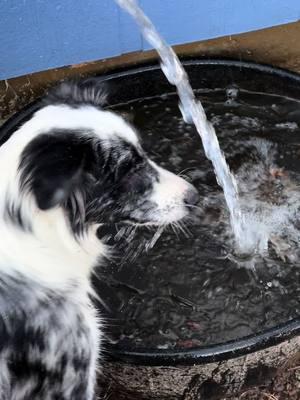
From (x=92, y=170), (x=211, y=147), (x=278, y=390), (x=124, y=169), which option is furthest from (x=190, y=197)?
(x=278, y=390)

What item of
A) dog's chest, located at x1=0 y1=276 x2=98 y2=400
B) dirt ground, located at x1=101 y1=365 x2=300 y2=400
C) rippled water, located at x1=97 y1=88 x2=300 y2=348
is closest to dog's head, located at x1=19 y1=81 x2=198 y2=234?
dog's chest, located at x1=0 y1=276 x2=98 y2=400

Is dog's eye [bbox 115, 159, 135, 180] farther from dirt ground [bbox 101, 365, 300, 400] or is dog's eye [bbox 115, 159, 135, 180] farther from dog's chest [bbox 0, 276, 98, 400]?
dirt ground [bbox 101, 365, 300, 400]

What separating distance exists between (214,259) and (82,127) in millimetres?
1142

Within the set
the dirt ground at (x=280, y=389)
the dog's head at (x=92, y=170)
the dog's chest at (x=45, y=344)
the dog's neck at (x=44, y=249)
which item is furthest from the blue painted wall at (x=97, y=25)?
the dirt ground at (x=280, y=389)

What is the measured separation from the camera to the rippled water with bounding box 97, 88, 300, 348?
10.2ft

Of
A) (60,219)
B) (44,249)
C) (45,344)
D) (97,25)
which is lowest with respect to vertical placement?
(45,344)

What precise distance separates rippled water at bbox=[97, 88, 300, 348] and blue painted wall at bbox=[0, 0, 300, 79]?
35 cm

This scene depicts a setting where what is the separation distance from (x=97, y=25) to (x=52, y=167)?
1.77 meters

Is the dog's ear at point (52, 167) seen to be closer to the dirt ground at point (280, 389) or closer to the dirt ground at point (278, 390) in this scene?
the dirt ground at point (278, 390)

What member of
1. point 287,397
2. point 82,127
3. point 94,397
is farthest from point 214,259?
point 82,127

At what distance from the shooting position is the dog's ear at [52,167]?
2.31 metres

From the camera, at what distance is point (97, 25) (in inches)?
153

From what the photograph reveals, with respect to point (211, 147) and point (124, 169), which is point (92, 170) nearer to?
point (124, 169)

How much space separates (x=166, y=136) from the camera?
3893 millimetres
